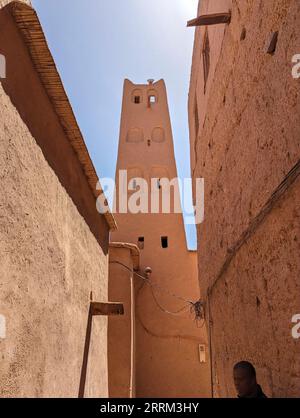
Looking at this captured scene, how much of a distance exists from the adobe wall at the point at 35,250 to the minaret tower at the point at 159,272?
6.51 meters

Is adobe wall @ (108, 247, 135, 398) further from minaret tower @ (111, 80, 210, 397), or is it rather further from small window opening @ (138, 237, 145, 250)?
small window opening @ (138, 237, 145, 250)

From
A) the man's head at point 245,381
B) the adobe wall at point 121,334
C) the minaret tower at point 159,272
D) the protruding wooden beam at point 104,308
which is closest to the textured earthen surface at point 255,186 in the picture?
the man's head at point 245,381

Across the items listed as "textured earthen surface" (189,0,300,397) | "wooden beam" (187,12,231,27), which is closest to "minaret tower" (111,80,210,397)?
"textured earthen surface" (189,0,300,397)

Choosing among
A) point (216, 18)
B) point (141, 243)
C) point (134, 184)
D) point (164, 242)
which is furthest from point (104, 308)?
point (134, 184)

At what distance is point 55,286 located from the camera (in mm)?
4273

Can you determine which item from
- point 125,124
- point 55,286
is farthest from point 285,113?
point 125,124

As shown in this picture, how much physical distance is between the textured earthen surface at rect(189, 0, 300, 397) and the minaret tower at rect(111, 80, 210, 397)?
5.50 meters

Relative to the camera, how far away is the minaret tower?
11.6 m

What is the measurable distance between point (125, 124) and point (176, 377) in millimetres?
9654

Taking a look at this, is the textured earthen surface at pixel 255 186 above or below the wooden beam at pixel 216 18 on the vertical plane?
below

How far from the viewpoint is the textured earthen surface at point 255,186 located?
10.1ft

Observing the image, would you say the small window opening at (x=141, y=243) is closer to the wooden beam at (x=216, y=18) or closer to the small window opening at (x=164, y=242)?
the small window opening at (x=164, y=242)
